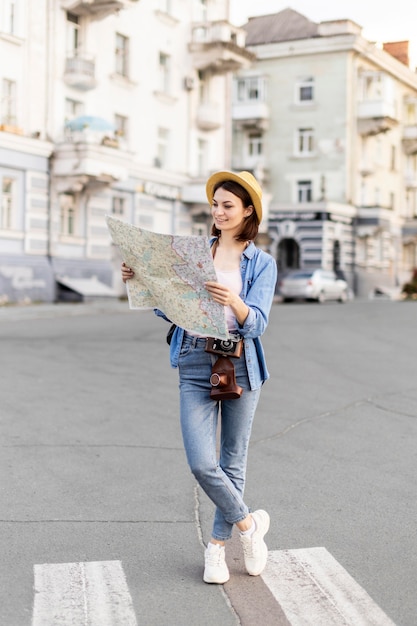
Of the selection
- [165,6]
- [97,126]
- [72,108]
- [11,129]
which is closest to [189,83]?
[165,6]

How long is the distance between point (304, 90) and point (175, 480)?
4747 cm

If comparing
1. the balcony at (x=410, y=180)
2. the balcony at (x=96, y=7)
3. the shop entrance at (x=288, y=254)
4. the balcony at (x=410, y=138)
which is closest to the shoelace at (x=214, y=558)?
the balcony at (x=96, y=7)

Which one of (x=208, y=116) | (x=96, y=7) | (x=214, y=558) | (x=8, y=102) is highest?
(x=96, y=7)

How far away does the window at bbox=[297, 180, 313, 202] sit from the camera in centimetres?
5181

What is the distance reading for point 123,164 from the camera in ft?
107

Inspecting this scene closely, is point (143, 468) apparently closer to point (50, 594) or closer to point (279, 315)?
point (50, 594)

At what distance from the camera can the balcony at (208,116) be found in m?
39.9

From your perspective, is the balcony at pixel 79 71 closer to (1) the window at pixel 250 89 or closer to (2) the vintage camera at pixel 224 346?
(1) the window at pixel 250 89

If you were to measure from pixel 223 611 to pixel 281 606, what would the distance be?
0.84ft

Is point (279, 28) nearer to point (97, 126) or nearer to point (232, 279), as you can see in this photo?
point (97, 126)

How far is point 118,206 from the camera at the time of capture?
35.8 m

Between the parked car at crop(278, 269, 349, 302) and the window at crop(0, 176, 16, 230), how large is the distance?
1411 cm

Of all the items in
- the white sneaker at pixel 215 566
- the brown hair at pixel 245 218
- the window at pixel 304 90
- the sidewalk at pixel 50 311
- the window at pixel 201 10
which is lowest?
the white sneaker at pixel 215 566

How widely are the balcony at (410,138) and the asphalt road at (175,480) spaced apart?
4740cm
